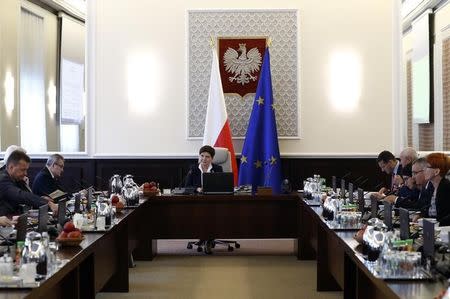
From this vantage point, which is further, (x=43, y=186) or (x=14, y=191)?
(x=43, y=186)

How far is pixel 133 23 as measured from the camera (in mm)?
9273

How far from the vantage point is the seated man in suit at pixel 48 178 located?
6641mm

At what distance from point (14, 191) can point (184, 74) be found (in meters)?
4.32

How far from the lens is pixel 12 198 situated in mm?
5348

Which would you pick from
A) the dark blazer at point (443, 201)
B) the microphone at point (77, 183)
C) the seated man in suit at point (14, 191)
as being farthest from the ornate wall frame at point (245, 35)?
the dark blazer at point (443, 201)

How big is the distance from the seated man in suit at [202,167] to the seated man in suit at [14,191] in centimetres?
231

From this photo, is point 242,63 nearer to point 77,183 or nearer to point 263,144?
point 263,144

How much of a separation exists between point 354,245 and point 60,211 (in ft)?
6.29

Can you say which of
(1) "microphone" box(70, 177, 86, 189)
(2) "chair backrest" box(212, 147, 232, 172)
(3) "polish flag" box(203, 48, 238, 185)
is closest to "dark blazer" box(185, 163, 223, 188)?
(2) "chair backrest" box(212, 147, 232, 172)

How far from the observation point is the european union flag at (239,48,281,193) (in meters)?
8.88

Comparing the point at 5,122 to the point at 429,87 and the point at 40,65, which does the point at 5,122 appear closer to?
the point at 40,65

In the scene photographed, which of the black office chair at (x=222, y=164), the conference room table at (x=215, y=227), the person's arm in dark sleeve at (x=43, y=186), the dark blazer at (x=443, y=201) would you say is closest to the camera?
the dark blazer at (x=443, y=201)

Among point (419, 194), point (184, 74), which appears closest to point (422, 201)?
point (419, 194)

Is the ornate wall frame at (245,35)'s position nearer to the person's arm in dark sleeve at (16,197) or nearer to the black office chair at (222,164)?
the black office chair at (222,164)
